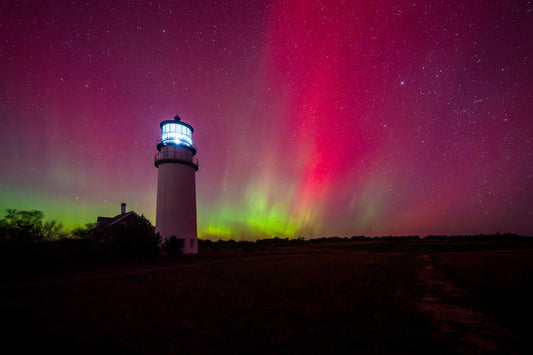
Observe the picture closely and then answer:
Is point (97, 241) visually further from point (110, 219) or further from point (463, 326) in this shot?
point (463, 326)

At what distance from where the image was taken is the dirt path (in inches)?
138

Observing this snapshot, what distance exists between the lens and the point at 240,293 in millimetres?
7055

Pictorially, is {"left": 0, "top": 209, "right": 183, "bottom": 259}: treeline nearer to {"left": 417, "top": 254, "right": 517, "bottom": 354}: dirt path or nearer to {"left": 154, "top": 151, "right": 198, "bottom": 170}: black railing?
{"left": 154, "top": 151, "right": 198, "bottom": 170}: black railing

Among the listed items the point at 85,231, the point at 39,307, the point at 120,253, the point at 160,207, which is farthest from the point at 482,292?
the point at 85,231

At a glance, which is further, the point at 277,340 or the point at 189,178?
the point at 189,178

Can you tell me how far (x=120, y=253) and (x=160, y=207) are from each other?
560 cm

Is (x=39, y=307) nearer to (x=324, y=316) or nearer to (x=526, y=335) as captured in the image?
(x=324, y=316)

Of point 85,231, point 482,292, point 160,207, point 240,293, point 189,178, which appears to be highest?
point 189,178

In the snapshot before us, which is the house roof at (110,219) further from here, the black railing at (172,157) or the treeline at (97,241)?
the black railing at (172,157)

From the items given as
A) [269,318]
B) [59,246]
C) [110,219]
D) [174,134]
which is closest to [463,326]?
[269,318]

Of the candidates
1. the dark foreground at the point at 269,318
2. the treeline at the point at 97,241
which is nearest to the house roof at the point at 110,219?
the treeline at the point at 97,241

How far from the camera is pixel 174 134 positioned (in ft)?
76.6

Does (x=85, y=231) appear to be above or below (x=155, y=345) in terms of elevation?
above

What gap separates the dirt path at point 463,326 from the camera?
3.50 metres
